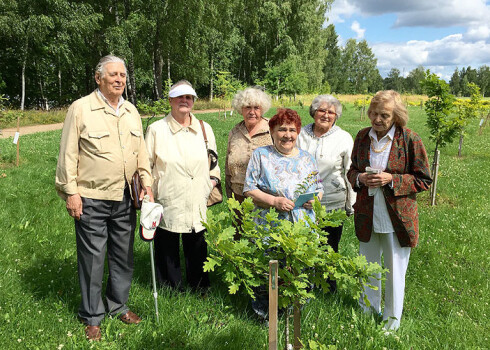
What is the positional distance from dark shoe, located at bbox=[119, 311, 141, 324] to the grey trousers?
0.04 m

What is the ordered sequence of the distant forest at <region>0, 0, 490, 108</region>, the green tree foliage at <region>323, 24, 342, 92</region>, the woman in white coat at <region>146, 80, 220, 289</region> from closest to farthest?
the woman in white coat at <region>146, 80, 220, 289</region> < the distant forest at <region>0, 0, 490, 108</region> < the green tree foliage at <region>323, 24, 342, 92</region>

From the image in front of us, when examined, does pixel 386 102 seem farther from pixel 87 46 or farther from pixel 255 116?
pixel 87 46

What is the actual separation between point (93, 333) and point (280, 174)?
2033 mm

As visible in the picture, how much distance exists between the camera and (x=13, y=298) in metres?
3.43

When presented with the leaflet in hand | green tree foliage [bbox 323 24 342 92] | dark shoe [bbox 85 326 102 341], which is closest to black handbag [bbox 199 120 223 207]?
the leaflet in hand

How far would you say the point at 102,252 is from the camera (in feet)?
10.1

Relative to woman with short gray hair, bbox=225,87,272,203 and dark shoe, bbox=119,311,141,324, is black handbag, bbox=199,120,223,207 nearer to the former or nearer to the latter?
woman with short gray hair, bbox=225,87,272,203

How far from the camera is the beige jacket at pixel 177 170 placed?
133 inches

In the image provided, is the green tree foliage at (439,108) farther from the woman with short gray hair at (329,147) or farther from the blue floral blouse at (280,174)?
the blue floral blouse at (280,174)

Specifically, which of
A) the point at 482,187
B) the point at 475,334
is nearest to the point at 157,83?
the point at 482,187

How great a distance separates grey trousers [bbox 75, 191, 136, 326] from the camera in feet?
9.81

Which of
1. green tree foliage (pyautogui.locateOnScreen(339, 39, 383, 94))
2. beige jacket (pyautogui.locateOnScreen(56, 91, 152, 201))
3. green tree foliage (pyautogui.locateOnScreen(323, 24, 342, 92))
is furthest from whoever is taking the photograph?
green tree foliage (pyautogui.locateOnScreen(339, 39, 383, 94))

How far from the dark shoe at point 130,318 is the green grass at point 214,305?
0.08 metres

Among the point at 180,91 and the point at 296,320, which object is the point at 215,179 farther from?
the point at 296,320
